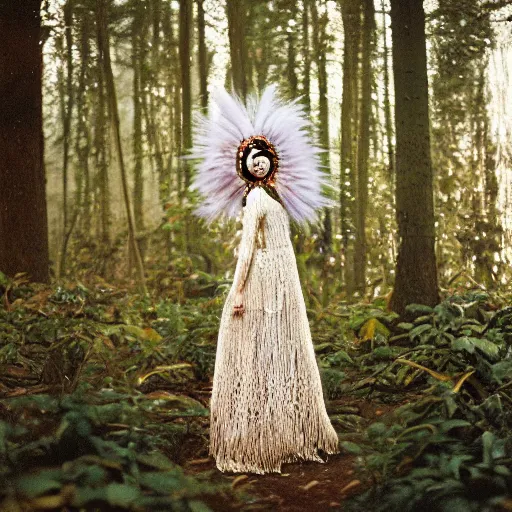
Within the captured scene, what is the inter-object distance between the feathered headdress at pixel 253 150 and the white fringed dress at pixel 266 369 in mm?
144

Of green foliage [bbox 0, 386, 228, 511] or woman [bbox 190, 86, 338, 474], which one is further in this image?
woman [bbox 190, 86, 338, 474]

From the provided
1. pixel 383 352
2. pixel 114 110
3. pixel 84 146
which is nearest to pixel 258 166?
→ pixel 383 352

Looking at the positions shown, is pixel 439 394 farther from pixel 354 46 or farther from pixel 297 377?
pixel 354 46

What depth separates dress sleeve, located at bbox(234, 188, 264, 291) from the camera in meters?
3.03

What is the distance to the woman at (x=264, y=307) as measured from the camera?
2965 mm

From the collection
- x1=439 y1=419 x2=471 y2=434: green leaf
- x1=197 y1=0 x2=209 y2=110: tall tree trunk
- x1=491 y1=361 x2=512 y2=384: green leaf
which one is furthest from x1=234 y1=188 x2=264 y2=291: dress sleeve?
x1=197 y1=0 x2=209 y2=110: tall tree trunk

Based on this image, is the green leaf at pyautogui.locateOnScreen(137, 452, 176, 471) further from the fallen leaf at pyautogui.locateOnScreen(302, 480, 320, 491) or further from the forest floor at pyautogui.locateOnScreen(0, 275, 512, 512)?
the fallen leaf at pyautogui.locateOnScreen(302, 480, 320, 491)

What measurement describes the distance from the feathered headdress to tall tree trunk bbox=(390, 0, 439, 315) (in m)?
1.66

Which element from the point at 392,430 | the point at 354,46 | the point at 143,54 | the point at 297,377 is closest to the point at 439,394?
the point at 392,430

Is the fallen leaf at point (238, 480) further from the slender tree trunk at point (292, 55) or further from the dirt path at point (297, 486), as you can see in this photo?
the slender tree trunk at point (292, 55)

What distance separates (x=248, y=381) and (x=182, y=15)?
230 inches

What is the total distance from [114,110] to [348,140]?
254 cm

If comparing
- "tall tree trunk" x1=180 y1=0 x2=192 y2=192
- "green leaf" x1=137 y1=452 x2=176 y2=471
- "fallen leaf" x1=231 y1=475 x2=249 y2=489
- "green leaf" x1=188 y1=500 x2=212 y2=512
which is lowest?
"fallen leaf" x1=231 y1=475 x2=249 y2=489

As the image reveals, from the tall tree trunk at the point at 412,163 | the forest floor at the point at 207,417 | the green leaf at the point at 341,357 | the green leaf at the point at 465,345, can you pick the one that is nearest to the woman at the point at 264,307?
the forest floor at the point at 207,417
